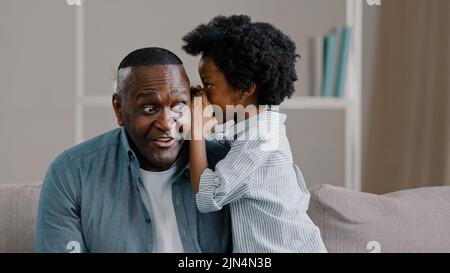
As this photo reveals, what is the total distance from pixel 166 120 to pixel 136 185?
0.45 ft

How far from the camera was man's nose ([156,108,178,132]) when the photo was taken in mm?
1254

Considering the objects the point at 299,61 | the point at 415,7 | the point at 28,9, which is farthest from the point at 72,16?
the point at 415,7

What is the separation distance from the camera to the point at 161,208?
1.30m

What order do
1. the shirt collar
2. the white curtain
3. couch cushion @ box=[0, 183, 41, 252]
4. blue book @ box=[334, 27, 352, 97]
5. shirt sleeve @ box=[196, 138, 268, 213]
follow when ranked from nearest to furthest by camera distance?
1. shirt sleeve @ box=[196, 138, 268, 213]
2. the shirt collar
3. couch cushion @ box=[0, 183, 41, 252]
4. blue book @ box=[334, 27, 352, 97]
5. the white curtain

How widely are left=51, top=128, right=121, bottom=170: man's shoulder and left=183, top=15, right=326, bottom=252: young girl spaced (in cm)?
18

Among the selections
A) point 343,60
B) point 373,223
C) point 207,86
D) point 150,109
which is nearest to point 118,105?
point 150,109

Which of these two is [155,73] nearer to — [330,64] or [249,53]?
[249,53]

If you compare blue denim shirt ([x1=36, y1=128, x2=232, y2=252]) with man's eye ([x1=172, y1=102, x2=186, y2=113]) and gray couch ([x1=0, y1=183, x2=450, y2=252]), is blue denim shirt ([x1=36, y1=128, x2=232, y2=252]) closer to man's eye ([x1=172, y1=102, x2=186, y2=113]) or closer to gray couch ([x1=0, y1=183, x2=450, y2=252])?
man's eye ([x1=172, y1=102, x2=186, y2=113])

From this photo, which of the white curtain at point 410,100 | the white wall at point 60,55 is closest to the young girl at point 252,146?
the white wall at point 60,55

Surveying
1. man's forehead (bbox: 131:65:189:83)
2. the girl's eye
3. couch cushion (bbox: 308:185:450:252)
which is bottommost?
couch cushion (bbox: 308:185:450:252)

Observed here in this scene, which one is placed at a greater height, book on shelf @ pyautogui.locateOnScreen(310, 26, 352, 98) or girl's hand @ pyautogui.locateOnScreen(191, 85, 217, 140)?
book on shelf @ pyautogui.locateOnScreen(310, 26, 352, 98)

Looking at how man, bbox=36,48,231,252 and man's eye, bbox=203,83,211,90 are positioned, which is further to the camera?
man's eye, bbox=203,83,211,90

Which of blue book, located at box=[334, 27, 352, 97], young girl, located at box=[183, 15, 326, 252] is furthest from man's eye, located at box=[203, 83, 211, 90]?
blue book, located at box=[334, 27, 352, 97]
